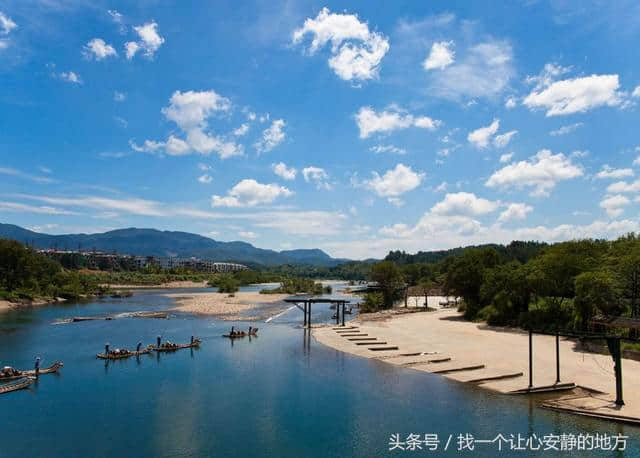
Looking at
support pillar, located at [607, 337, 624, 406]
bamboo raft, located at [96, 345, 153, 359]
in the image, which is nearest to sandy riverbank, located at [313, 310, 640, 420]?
support pillar, located at [607, 337, 624, 406]

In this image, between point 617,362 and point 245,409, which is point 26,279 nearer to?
point 245,409

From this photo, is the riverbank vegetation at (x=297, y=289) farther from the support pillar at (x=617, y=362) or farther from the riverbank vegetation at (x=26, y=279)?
the support pillar at (x=617, y=362)

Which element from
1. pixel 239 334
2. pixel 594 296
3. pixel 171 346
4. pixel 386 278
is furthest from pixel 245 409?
pixel 386 278

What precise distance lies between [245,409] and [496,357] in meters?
24.7

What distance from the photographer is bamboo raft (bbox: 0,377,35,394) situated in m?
32.7

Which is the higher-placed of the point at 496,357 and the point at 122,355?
the point at 496,357

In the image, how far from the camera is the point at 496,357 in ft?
137

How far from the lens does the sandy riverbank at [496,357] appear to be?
31250 mm

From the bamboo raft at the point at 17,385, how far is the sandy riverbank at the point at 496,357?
28.6 m

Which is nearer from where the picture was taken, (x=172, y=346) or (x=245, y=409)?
(x=245, y=409)

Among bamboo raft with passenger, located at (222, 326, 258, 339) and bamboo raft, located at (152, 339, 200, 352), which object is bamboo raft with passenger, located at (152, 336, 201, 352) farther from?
bamboo raft with passenger, located at (222, 326, 258, 339)

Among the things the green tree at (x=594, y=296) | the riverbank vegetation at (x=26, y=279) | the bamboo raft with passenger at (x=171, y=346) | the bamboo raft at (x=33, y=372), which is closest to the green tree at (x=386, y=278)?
the green tree at (x=594, y=296)

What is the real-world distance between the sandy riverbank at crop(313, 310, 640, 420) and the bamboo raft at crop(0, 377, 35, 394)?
1126 inches

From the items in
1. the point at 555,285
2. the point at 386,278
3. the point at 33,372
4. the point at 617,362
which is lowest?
the point at 33,372
